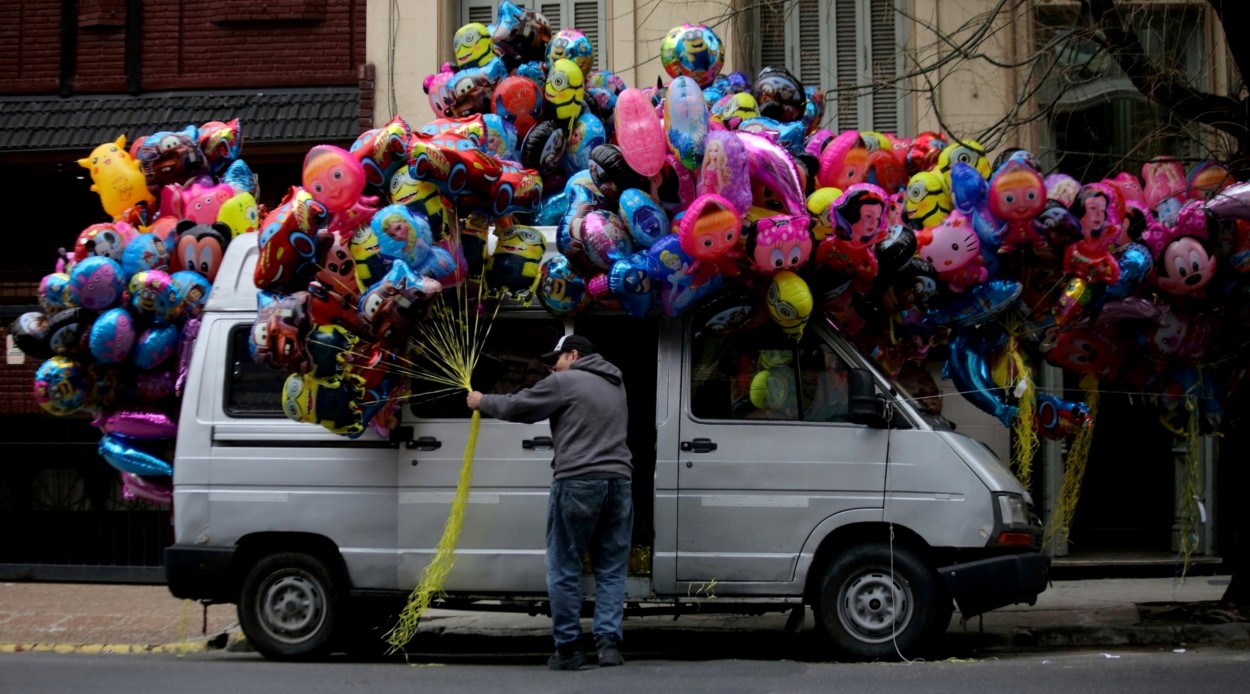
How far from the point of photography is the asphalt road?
6.64m

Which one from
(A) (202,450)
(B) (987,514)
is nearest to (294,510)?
(A) (202,450)

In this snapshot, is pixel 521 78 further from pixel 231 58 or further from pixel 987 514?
pixel 231 58

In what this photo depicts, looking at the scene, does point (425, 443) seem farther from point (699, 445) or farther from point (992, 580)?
point (992, 580)

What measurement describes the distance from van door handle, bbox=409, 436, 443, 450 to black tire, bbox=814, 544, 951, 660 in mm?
2358

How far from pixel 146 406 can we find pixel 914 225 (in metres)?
4.91

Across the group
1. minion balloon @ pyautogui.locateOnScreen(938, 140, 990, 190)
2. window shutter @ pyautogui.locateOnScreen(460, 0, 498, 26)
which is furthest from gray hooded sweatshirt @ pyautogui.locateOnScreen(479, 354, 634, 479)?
window shutter @ pyautogui.locateOnScreen(460, 0, 498, 26)

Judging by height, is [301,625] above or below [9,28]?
below

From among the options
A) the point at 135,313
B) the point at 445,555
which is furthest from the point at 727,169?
the point at 135,313

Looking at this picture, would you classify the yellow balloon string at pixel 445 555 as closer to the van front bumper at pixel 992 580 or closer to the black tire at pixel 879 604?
the black tire at pixel 879 604

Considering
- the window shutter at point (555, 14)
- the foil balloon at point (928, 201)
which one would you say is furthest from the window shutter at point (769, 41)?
the foil balloon at point (928, 201)

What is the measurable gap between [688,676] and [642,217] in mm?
2483

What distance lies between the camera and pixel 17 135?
45.5 ft

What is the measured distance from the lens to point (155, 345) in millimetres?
8258

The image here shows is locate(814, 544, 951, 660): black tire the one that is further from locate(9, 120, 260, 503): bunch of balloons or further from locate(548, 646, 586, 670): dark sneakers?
locate(9, 120, 260, 503): bunch of balloons
